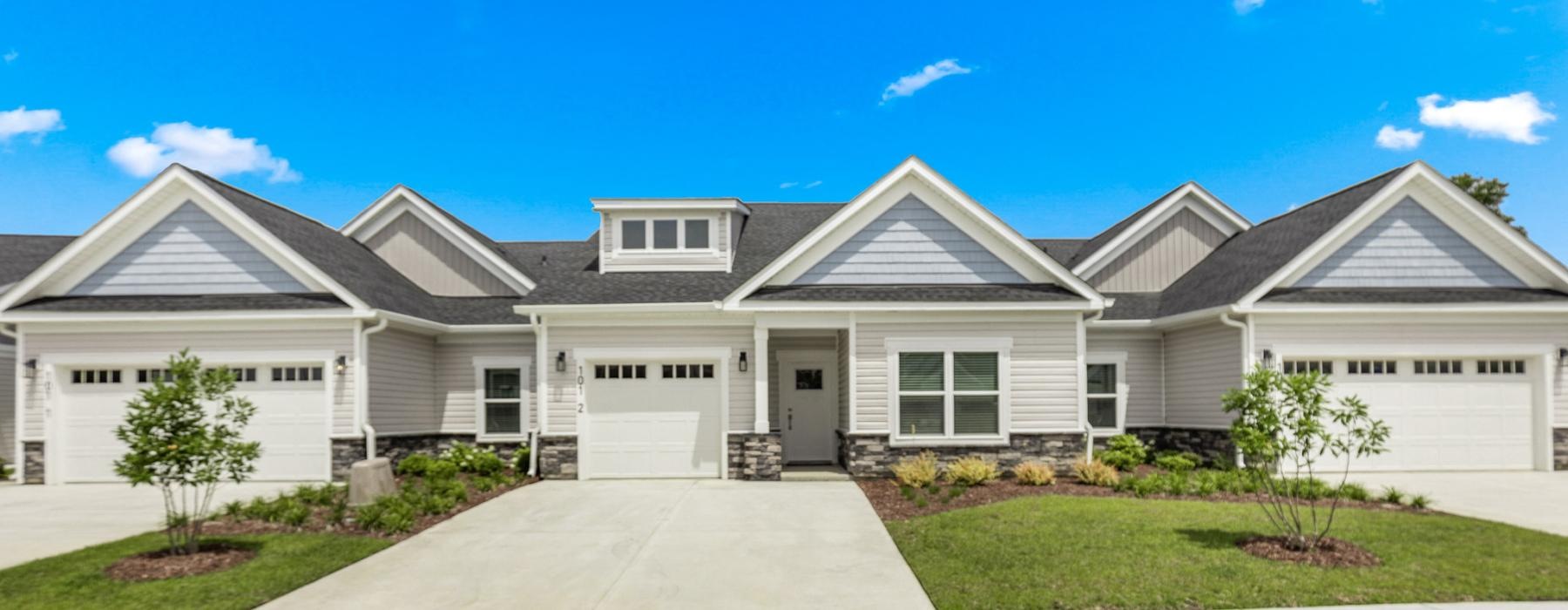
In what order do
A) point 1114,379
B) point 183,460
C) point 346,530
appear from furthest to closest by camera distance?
1. point 1114,379
2. point 346,530
3. point 183,460

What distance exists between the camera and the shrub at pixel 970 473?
47.4ft

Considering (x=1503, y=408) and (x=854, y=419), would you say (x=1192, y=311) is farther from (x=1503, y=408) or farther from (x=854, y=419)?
(x=854, y=419)

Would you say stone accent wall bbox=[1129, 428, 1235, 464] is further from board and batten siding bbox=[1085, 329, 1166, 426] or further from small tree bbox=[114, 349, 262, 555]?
small tree bbox=[114, 349, 262, 555]

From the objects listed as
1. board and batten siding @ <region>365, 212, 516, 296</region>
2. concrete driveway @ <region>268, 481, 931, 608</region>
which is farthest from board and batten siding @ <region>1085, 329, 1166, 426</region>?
board and batten siding @ <region>365, 212, 516, 296</region>

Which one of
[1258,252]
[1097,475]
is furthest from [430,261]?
[1258,252]

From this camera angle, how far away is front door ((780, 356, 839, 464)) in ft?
60.4

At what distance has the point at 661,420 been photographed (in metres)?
16.5

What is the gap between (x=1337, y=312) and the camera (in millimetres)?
15797

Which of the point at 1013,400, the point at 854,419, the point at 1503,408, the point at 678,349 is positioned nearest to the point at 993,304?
the point at 1013,400

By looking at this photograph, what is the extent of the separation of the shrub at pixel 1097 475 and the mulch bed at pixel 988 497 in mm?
112

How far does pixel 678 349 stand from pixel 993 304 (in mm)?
5438

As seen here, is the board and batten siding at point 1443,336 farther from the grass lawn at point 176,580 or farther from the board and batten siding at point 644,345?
the grass lawn at point 176,580

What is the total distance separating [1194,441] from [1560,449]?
5.79 m

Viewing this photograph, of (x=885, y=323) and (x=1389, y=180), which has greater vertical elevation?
(x=1389, y=180)
